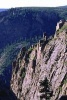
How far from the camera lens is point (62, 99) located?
356 ft

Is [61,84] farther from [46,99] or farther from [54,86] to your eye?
[46,99]

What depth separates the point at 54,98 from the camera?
184500mm

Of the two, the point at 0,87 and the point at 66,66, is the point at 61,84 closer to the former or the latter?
the point at 66,66

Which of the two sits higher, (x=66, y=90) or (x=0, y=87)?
(x=0, y=87)

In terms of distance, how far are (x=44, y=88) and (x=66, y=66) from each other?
95.3m

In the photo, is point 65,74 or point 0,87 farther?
point 65,74

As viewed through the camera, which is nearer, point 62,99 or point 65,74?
point 62,99

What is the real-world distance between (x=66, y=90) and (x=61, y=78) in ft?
58.5

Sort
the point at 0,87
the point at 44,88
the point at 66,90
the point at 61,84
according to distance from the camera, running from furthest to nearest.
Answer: the point at 61,84
the point at 66,90
the point at 0,87
the point at 44,88

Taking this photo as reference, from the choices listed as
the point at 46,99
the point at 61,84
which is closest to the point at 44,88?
the point at 46,99

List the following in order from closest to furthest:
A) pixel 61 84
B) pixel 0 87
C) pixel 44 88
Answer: pixel 44 88
pixel 0 87
pixel 61 84

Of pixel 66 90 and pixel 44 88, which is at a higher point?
pixel 44 88

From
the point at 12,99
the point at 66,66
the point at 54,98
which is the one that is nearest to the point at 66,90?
the point at 54,98

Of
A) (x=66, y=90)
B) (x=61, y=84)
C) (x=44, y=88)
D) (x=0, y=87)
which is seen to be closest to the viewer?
(x=44, y=88)
